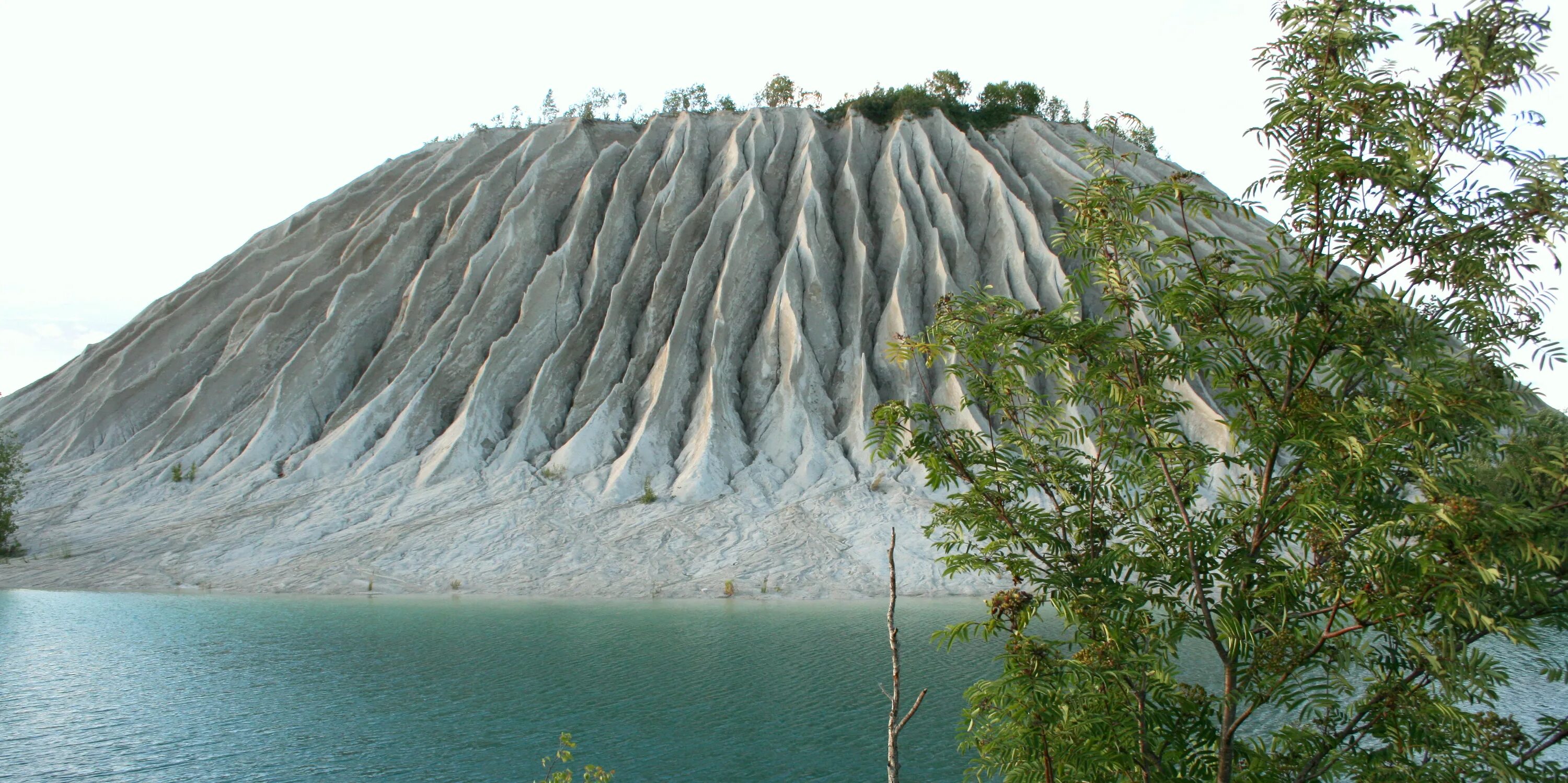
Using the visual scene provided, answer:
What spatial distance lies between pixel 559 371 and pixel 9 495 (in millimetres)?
Answer: 19263

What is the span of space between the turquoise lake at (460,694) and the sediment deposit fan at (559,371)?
6.65 meters

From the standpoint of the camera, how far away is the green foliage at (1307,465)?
4.75 meters

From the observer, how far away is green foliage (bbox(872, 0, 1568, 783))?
4.75 metres

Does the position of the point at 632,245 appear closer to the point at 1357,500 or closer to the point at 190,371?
the point at 190,371

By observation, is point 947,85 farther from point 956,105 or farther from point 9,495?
point 9,495

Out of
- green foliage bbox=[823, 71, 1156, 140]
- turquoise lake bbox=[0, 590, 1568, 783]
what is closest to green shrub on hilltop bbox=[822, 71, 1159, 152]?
green foliage bbox=[823, 71, 1156, 140]

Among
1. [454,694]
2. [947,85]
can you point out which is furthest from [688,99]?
[454,694]

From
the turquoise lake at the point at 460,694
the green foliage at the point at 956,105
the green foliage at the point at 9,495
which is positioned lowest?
the turquoise lake at the point at 460,694

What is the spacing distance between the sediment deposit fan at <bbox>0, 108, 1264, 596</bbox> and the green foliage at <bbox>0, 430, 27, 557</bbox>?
607 mm

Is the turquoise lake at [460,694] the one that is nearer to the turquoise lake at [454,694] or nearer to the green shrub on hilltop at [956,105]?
the turquoise lake at [454,694]

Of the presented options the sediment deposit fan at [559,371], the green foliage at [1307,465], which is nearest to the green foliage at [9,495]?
the sediment deposit fan at [559,371]

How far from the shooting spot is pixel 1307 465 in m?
5.13

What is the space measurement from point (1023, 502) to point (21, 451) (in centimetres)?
4783

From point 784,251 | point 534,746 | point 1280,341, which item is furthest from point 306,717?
point 784,251
